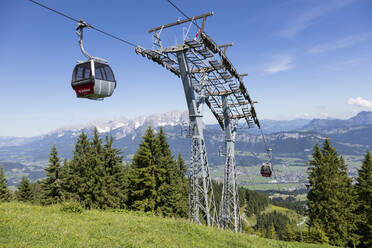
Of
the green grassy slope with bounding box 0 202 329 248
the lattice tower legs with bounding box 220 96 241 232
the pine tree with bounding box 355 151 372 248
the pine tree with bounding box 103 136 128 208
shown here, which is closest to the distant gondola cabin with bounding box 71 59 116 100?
the green grassy slope with bounding box 0 202 329 248

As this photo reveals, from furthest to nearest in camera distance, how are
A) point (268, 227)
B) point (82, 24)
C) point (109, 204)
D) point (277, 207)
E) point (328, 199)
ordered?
point (277, 207)
point (268, 227)
point (109, 204)
point (328, 199)
point (82, 24)

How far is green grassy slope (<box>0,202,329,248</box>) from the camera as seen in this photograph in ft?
24.9

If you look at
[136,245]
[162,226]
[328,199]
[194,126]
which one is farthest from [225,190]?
[136,245]

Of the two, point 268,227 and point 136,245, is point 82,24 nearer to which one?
point 136,245

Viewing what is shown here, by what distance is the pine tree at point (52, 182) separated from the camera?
3241cm

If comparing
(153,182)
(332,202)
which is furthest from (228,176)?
(332,202)

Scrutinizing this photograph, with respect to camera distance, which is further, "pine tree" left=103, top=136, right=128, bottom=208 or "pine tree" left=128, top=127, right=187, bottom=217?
"pine tree" left=103, top=136, right=128, bottom=208

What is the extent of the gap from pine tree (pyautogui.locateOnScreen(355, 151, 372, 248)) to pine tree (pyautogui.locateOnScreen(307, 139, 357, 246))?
107cm

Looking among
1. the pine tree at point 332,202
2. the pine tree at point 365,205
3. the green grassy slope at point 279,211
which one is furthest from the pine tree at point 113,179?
the green grassy slope at point 279,211

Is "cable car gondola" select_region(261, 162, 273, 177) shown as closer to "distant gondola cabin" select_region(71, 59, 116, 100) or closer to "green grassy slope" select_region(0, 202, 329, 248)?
"green grassy slope" select_region(0, 202, 329, 248)

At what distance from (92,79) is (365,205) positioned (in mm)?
32133

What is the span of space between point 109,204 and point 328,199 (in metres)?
25.7

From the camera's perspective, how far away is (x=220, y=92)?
2181cm

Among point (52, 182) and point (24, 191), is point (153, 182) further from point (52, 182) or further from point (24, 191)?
point (24, 191)
